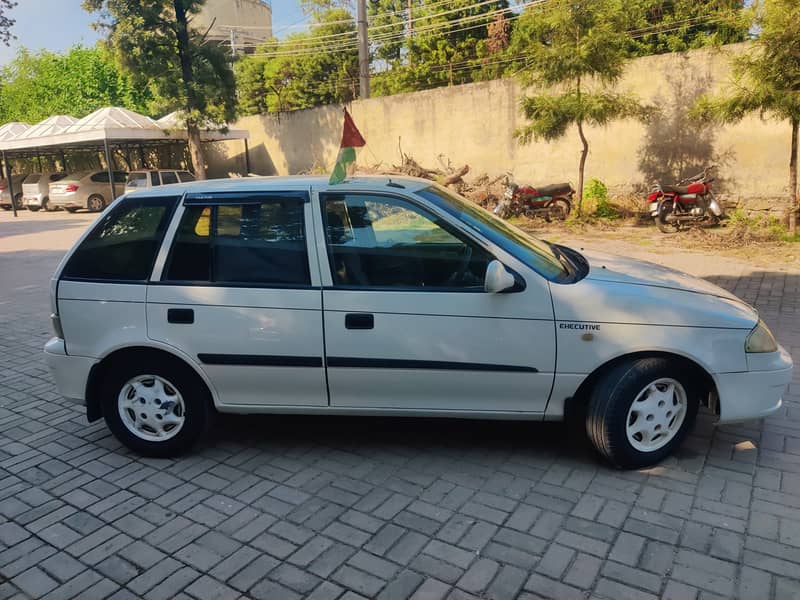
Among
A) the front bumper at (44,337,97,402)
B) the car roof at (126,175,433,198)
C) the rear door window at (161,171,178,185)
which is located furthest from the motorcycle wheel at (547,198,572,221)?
the rear door window at (161,171,178,185)

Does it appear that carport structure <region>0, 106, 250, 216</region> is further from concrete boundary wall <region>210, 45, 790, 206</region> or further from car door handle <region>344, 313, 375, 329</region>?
car door handle <region>344, 313, 375, 329</region>

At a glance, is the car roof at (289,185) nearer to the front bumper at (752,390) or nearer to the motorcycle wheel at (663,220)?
the front bumper at (752,390)

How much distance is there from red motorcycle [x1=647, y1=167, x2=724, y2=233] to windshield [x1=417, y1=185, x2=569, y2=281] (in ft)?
29.4

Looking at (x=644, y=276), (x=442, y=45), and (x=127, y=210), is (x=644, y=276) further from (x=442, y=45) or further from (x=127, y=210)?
(x=442, y=45)

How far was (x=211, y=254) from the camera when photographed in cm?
392

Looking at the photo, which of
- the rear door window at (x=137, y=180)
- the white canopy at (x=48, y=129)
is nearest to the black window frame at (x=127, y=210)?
the rear door window at (x=137, y=180)

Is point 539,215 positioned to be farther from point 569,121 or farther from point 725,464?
point 725,464

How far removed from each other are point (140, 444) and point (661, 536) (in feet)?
10.3

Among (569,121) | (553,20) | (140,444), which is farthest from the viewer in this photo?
(569,121)

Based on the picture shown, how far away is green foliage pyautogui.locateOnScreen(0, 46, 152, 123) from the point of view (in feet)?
120

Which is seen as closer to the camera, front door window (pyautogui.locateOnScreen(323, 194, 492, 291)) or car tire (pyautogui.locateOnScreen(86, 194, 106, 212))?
front door window (pyautogui.locateOnScreen(323, 194, 492, 291))

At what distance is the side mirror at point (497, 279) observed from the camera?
11.5 ft

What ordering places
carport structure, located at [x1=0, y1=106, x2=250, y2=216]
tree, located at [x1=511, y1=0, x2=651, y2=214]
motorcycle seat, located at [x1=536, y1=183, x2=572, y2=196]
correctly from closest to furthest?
tree, located at [x1=511, y1=0, x2=651, y2=214] → motorcycle seat, located at [x1=536, y1=183, x2=572, y2=196] → carport structure, located at [x1=0, y1=106, x2=250, y2=216]

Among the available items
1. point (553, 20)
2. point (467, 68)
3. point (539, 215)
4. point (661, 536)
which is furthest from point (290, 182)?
point (467, 68)
